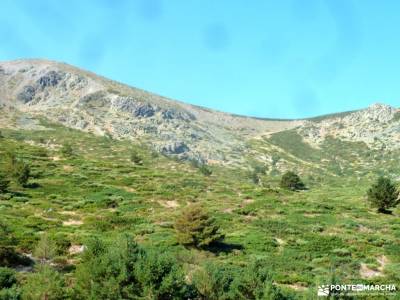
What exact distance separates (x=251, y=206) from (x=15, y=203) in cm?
1984

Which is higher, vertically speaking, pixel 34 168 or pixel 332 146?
pixel 332 146

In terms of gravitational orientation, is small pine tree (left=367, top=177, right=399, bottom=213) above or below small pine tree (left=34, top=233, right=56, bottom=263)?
above

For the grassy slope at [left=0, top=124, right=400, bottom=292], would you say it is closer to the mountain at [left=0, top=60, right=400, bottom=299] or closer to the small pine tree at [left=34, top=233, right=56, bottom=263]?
the mountain at [left=0, top=60, right=400, bottom=299]

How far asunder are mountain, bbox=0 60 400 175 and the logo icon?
123m

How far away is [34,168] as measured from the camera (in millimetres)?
52656

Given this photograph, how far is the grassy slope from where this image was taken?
1009 inches

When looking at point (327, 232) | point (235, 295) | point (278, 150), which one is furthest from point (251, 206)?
point (278, 150)

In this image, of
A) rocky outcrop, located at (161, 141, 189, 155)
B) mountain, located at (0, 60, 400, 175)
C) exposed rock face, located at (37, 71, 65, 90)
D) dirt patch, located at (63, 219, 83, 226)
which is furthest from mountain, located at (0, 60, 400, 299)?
exposed rock face, located at (37, 71, 65, 90)

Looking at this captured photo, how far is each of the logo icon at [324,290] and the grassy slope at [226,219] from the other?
3.72 feet

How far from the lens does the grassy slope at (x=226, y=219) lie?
1009 inches

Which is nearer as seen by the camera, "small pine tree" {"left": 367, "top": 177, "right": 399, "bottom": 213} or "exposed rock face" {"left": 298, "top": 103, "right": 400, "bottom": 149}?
"small pine tree" {"left": 367, "top": 177, "right": 399, "bottom": 213}

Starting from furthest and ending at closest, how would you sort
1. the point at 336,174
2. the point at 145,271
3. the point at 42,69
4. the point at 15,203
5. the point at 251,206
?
1. the point at 42,69
2. the point at 336,174
3. the point at 251,206
4. the point at 15,203
5. the point at 145,271

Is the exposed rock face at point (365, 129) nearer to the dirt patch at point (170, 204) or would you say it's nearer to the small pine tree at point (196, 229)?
the dirt patch at point (170, 204)

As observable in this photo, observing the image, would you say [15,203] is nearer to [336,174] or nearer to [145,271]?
[145,271]
